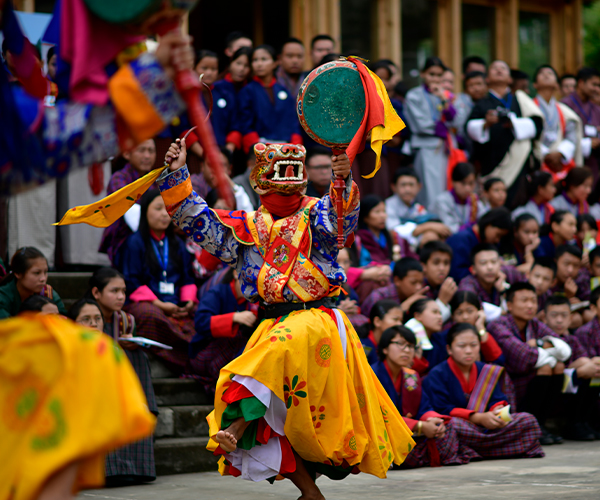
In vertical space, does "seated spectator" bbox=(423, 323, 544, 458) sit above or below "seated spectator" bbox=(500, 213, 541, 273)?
below

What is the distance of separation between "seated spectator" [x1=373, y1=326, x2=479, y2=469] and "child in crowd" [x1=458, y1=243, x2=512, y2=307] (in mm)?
1545

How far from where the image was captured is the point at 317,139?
4.27 metres

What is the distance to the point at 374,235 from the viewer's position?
768cm

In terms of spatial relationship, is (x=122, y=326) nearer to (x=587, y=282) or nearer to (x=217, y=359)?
(x=217, y=359)

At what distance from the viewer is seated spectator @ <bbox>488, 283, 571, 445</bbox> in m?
6.76

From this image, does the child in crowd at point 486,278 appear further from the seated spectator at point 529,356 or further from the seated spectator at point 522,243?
the seated spectator at point 522,243

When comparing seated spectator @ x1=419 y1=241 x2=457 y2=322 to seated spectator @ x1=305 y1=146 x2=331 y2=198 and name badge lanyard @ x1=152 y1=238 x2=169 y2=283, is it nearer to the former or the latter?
seated spectator @ x1=305 y1=146 x2=331 y2=198

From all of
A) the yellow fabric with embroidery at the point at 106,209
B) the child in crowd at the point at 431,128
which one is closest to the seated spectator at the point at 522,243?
the child in crowd at the point at 431,128

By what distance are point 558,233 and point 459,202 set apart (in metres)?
1.04

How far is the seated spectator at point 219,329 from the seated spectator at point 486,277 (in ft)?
7.09

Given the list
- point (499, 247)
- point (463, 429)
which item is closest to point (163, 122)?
point (463, 429)

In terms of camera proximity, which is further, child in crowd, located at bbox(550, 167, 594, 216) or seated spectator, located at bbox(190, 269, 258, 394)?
child in crowd, located at bbox(550, 167, 594, 216)

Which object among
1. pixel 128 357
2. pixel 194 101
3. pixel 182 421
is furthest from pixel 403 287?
pixel 194 101

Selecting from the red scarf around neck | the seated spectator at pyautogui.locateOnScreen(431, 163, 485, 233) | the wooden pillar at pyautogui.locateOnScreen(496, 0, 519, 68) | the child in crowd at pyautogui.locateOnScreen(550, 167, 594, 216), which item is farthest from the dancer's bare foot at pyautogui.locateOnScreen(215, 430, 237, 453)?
the wooden pillar at pyautogui.locateOnScreen(496, 0, 519, 68)
